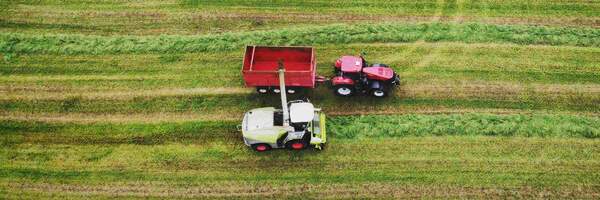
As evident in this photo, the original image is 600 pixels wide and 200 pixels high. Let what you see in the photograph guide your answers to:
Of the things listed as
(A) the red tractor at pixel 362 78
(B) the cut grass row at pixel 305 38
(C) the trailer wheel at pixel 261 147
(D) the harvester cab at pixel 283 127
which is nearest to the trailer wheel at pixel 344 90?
(A) the red tractor at pixel 362 78

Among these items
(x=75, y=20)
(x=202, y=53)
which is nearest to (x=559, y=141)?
(x=202, y=53)

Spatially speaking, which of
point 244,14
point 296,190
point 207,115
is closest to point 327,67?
point 244,14

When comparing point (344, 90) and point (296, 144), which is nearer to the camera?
point (296, 144)

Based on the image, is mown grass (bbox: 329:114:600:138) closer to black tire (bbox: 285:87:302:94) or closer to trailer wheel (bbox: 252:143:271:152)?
black tire (bbox: 285:87:302:94)

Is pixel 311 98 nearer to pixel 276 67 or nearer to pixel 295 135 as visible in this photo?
pixel 276 67

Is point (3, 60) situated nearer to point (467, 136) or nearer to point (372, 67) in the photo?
point (372, 67)
